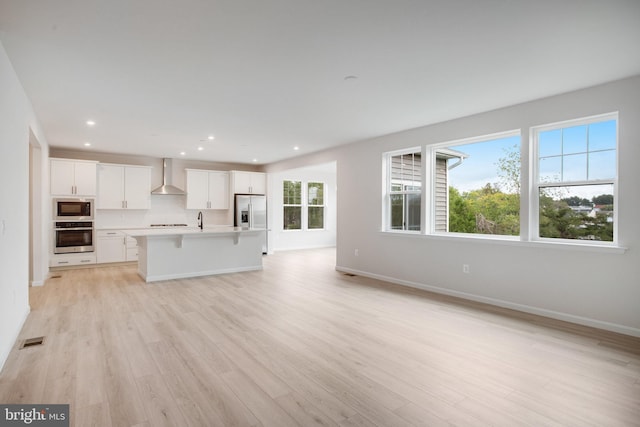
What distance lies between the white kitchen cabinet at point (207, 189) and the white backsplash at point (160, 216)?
0.31 metres

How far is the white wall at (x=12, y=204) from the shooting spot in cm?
274

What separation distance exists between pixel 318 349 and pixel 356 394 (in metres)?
0.77

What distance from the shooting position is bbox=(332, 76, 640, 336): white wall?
3385 mm

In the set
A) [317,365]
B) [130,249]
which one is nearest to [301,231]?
[130,249]

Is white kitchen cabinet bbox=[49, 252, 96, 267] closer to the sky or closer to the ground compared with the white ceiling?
closer to the ground

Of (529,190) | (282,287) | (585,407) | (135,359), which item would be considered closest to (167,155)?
(282,287)

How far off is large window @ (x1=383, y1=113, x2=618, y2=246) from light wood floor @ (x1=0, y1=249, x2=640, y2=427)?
113 centimetres

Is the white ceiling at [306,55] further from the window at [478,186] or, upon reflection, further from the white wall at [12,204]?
the window at [478,186]

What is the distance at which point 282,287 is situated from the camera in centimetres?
541

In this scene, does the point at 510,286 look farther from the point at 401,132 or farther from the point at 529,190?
the point at 401,132

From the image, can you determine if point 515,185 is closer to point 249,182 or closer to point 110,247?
point 249,182

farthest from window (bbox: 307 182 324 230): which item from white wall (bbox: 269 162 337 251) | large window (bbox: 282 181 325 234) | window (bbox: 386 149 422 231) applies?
window (bbox: 386 149 422 231)

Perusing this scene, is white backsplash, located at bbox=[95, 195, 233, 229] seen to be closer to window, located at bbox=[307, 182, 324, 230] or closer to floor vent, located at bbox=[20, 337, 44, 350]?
window, located at bbox=[307, 182, 324, 230]

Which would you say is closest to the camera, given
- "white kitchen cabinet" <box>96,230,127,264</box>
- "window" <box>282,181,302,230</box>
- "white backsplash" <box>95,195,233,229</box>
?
"white kitchen cabinet" <box>96,230,127,264</box>
